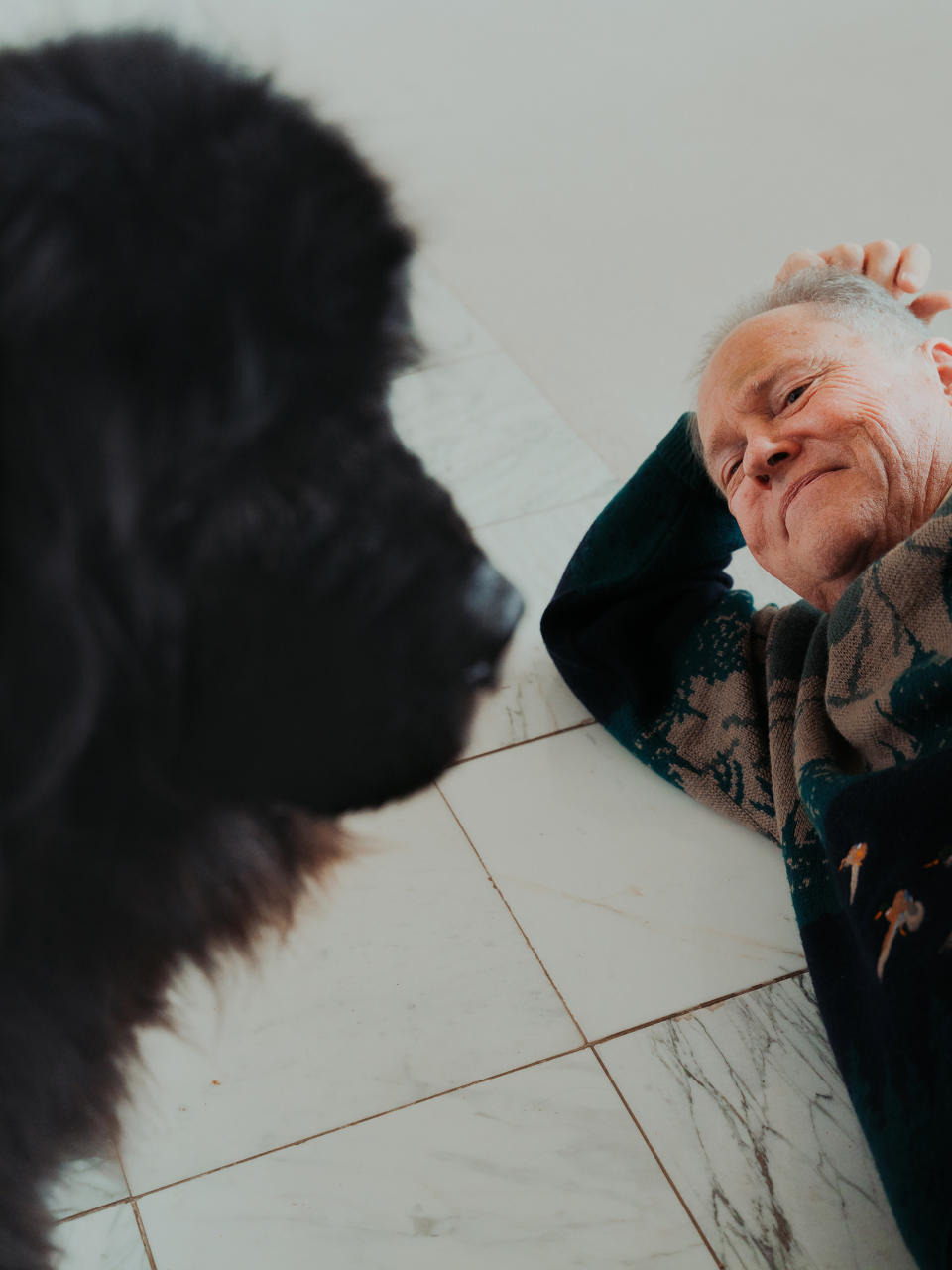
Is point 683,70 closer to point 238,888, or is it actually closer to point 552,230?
point 552,230

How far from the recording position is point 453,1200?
0.84 m

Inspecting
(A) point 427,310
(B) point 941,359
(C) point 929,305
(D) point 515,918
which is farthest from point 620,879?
(A) point 427,310

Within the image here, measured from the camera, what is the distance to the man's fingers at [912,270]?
47.7 inches

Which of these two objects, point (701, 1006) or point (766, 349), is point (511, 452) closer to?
point (766, 349)

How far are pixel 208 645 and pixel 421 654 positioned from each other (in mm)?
57

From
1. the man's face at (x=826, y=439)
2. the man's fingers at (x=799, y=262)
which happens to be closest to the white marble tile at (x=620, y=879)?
the man's face at (x=826, y=439)

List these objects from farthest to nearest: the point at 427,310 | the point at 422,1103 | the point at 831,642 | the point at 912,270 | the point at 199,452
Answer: the point at 912,270
the point at 831,642
the point at 422,1103
the point at 427,310
the point at 199,452

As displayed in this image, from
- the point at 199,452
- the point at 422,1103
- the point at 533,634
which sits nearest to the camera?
the point at 199,452

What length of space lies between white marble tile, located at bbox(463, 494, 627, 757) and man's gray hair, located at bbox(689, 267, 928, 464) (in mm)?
355

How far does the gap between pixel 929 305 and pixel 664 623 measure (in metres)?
0.43

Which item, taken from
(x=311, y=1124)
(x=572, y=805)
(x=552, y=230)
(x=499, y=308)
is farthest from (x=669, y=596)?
(x=552, y=230)

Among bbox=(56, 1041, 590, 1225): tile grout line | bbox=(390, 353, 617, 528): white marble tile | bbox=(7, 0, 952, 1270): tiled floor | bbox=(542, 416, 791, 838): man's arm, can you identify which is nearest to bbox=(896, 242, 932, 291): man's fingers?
bbox=(542, 416, 791, 838): man's arm

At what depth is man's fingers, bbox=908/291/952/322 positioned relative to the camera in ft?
3.98

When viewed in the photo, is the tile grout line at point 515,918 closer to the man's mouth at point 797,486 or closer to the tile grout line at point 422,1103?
the tile grout line at point 422,1103
